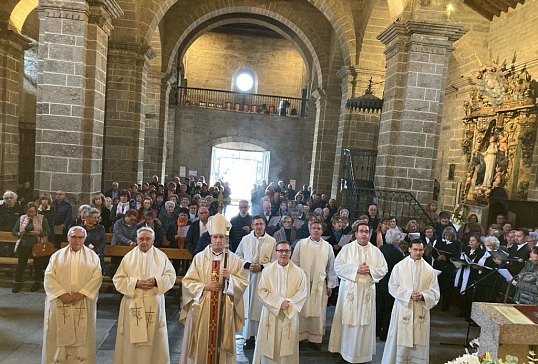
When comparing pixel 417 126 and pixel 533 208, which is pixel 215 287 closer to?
pixel 417 126

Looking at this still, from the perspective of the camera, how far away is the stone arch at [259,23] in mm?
17297

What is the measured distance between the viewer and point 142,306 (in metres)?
4.45

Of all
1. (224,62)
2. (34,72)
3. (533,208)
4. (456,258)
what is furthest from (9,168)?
(224,62)

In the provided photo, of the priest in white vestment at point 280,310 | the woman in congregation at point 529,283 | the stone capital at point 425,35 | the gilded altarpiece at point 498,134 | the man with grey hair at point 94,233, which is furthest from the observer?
the gilded altarpiece at point 498,134

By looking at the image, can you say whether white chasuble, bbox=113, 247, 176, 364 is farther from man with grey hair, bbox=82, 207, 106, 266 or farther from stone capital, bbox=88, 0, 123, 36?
stone capital, bbox=88, 0, 123, 36

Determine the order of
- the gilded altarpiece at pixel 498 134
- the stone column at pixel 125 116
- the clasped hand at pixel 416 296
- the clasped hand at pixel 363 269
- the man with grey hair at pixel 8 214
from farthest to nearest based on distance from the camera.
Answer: the stone column at pixel 125 116, the gilded altarpiece at pixel 498 134, the man with grey hair at pixel 8 214, the clasped hand at pixel 363 269, the clasped hand at pixel 416 296

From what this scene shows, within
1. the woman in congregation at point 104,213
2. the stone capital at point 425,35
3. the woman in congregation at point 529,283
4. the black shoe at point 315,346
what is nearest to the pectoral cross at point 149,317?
the black shoe at point 315,346

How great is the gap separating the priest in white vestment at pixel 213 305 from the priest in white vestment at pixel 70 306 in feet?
3.31

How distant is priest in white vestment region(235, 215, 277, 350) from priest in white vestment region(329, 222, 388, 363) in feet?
3.36

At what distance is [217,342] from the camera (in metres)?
4.29

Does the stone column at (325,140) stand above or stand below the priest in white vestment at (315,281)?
above

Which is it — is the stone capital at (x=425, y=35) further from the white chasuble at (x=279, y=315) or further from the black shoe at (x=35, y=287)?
the black shoe at (x=35, y=287)

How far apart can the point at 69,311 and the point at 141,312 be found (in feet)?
2.40

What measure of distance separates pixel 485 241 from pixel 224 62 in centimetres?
2358
